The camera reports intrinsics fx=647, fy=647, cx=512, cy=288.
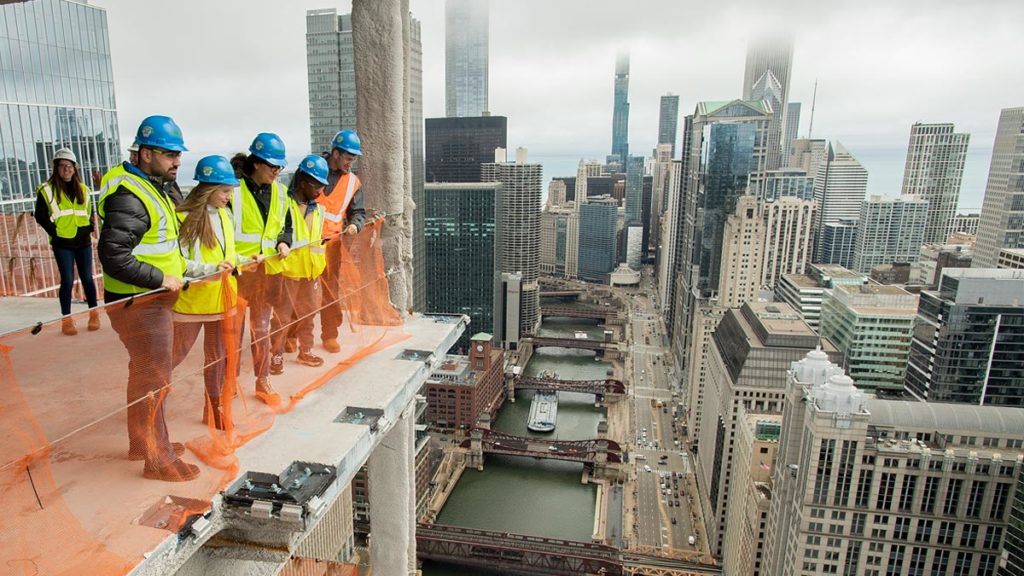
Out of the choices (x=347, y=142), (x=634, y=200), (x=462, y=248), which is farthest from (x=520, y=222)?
(x=634, y=200)

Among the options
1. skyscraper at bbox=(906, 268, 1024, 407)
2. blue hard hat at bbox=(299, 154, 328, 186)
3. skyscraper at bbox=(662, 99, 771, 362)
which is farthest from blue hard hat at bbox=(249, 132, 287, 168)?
skyscraper at bbox=(662, 99, 771, 362)

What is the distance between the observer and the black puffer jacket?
2752 millimetres

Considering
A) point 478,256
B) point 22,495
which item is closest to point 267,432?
point 22,495

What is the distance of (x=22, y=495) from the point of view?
2293 millimetres

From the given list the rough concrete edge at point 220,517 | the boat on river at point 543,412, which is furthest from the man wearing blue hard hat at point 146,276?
the boat on river at point 543,412

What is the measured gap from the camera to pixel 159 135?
9.72ft

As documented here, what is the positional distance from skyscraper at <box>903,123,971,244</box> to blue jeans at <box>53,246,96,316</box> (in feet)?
218

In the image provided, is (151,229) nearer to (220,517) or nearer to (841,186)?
(220,517)

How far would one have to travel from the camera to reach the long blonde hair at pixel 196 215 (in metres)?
3.17

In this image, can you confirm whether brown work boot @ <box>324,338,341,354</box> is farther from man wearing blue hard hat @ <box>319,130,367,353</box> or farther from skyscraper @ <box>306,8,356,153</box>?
skyscraper @ <box>306,8,356,153</box>

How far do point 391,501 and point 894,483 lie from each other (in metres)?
13.4

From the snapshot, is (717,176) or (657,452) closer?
(657,452)

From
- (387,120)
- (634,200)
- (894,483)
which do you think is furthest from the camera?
(634,200)

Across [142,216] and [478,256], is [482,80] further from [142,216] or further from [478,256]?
[142,216]
